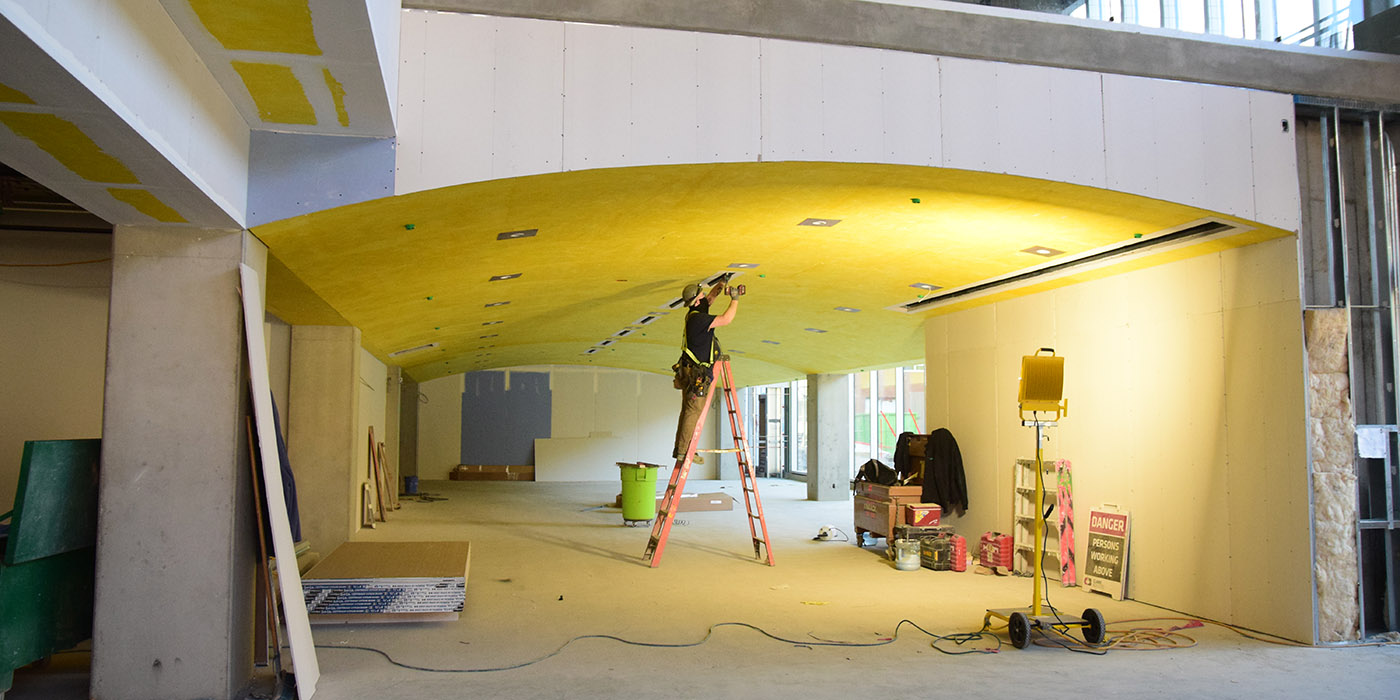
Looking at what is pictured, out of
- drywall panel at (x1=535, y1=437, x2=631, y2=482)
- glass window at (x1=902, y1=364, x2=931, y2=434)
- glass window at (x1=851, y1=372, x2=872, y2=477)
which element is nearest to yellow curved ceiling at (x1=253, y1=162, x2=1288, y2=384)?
glass window at (x1=902, y1=364, x2=931, y2=434)

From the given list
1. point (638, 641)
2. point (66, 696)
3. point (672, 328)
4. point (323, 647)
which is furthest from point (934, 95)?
point (672, 328)

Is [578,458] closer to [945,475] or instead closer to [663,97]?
[945,475]

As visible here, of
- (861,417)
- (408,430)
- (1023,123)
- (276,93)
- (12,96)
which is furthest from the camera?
(861,417)

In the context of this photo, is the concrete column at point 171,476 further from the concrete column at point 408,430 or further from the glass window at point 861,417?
the glass window at point 861,417

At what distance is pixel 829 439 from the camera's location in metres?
16.4

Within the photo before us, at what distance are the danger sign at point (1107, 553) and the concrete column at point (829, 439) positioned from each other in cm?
877

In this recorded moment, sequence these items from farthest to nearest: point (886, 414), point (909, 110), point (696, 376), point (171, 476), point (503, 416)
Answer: point (503, 416) < point (886, 414) < point (696, 376) < point (909, 110) < point (171, 476)

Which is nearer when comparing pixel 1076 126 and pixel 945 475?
pixel 1076 126

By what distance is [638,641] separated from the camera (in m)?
5.59

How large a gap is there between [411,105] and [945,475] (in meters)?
6.89

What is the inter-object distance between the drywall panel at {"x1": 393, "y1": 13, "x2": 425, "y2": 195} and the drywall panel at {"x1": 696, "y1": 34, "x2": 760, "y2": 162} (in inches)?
58.6

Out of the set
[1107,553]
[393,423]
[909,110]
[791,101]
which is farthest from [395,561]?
[393,423]

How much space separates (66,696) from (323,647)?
1.35 meters

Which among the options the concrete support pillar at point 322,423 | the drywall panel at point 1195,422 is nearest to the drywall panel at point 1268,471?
the drywall panel at point 1195,422
